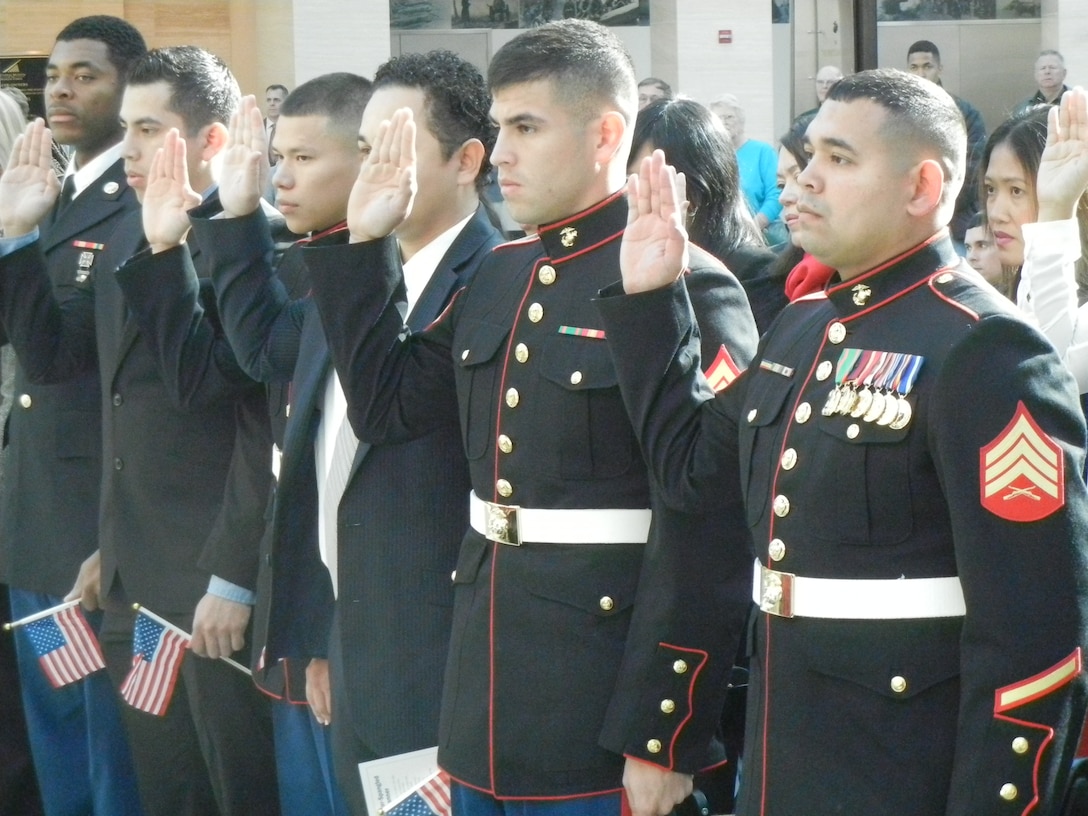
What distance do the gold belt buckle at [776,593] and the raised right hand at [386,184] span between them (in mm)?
990

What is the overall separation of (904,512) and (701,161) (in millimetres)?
1851

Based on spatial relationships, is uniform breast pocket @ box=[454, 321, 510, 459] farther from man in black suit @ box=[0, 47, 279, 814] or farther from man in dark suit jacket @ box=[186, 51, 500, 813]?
man in black suit @ box=[0, 47, 279, 814]

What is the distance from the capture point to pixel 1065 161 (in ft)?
10.4

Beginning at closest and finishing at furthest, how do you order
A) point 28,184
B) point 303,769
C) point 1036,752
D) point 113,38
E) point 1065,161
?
point 1036,752, point 1065,161, point 303,769, point 28,184, point 113,38

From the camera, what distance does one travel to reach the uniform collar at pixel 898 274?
2355 mm

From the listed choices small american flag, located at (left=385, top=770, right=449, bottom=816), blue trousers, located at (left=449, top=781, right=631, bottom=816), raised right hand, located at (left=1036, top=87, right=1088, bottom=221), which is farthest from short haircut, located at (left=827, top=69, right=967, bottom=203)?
small american flag, located at (left=385, top=770, right=449, bottom=816)

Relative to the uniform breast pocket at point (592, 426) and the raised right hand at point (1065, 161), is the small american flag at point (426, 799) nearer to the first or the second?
the uniform breast pocket at point (592, 426)

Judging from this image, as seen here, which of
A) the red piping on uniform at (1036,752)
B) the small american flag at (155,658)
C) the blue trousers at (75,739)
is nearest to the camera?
the red piping on uniform at (1036,752)

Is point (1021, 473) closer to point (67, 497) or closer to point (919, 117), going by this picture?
point (919, 117)

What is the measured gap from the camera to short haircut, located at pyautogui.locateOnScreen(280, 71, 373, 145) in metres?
3.75

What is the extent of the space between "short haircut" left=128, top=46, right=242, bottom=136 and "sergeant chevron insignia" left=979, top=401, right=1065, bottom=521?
2.42m

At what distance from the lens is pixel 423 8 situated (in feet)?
49.7

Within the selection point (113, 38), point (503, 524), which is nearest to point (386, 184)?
point (503, 524)

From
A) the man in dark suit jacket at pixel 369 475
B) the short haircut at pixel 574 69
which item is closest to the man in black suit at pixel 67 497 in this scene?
the man in dark suit jacket at pixel 369 475
